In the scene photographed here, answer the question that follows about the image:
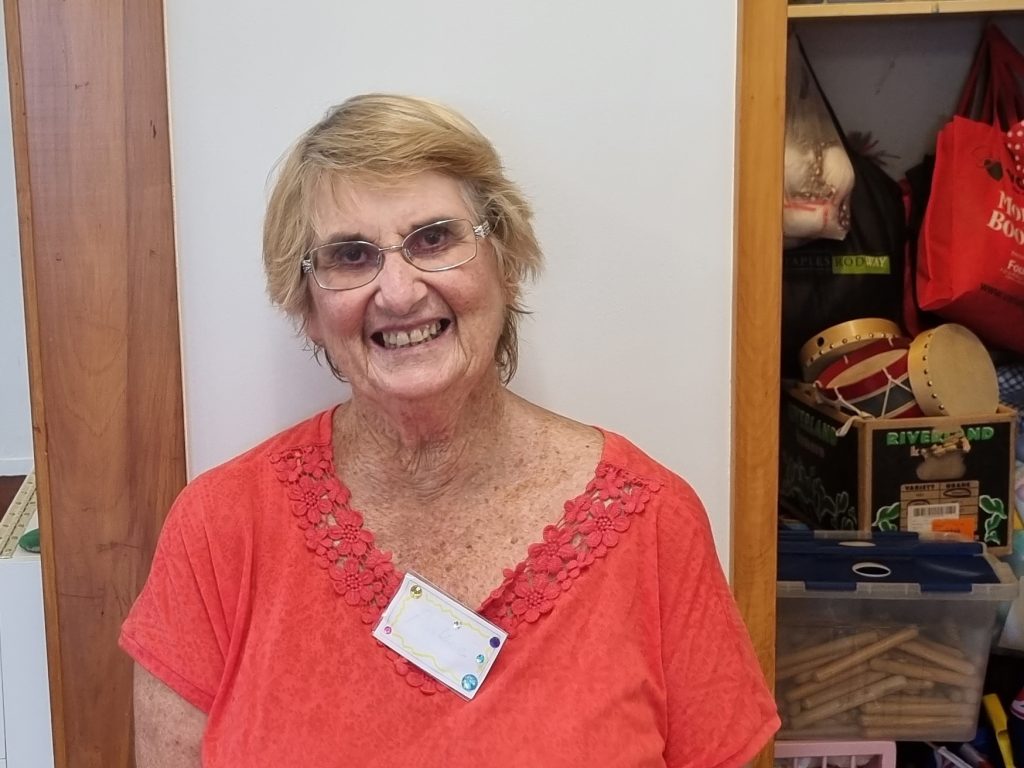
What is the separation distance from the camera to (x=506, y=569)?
1.10 meters

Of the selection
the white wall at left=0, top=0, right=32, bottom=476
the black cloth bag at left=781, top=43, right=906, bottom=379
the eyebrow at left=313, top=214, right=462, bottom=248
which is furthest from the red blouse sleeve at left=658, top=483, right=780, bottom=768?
the white wall at left=0, top=0, right=32, bottom=476

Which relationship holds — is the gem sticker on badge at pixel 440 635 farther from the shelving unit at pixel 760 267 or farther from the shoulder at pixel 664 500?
the shelving unit at pixel 760 267

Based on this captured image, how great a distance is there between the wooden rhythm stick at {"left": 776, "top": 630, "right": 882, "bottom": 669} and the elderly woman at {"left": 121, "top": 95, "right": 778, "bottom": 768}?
0.40 meters

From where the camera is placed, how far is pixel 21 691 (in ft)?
4.76

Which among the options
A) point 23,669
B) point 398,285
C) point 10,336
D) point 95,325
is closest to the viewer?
point 398,285

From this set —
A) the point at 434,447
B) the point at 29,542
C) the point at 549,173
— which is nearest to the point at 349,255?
the point at 434,447

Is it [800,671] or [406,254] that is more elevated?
[406,254]

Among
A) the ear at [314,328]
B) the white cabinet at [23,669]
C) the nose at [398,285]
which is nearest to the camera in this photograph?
the nose at [398,285]

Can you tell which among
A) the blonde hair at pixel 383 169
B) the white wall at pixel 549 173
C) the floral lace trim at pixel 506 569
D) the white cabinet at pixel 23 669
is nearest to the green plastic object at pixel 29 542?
the white cabinet at pixel 23 669

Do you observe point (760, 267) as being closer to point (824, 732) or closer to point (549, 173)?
point (549, 173)

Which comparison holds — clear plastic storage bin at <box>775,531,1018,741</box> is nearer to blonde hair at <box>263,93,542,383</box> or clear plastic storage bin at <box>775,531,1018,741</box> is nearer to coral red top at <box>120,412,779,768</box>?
coral red top at <box>120,412,779,768</box>

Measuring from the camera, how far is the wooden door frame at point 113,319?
1.22 meters

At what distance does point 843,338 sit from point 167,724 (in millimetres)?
1201

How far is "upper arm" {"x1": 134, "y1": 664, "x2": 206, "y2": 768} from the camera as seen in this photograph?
1114 millimetres
